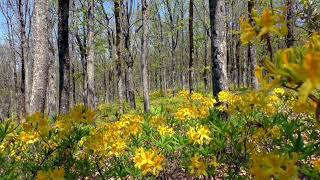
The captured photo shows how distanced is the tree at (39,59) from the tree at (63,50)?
1.67m

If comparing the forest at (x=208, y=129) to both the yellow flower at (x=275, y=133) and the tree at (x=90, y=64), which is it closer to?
the yellow flower at (x=275, y=133)

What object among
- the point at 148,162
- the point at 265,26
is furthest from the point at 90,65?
the point at 265,26

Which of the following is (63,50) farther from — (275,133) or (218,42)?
(275,133)

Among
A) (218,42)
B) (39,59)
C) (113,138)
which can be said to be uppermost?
(218,42)

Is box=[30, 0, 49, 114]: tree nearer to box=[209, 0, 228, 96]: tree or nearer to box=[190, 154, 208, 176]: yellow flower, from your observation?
box=[209, 0, 228, 96]: tree

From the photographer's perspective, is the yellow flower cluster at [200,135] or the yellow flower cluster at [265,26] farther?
the yellow flower cluster at [200,135]

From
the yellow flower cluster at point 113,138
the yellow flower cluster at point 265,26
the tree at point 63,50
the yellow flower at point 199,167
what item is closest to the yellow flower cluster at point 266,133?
the yellow flower at point 199,167

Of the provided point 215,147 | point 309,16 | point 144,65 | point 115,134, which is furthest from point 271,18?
point 144,65

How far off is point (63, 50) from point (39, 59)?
203 cm

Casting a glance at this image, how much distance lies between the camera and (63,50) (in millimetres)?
7738

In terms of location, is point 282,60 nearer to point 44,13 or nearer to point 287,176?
point 287,176

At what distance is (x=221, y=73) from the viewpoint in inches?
226

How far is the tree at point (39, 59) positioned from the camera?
5.75 m

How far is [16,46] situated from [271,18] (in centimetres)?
3158
